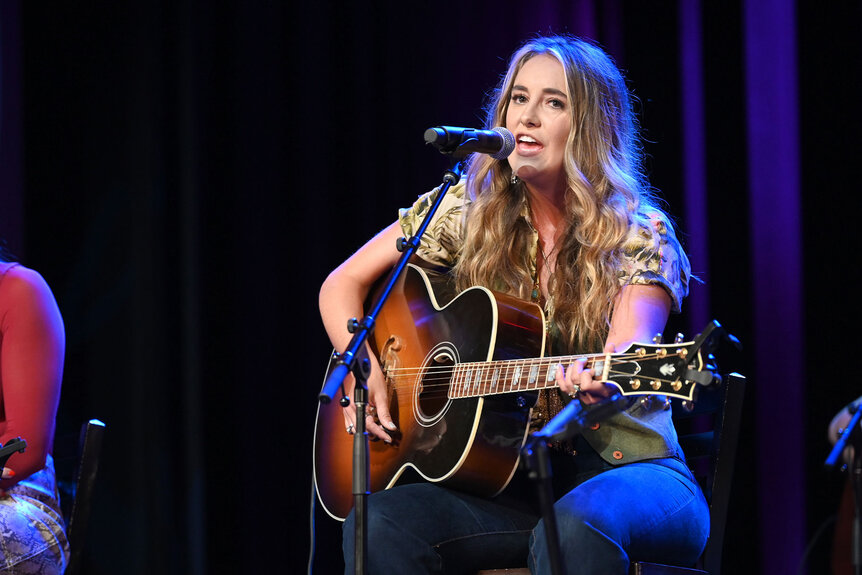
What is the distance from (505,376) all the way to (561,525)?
1.22 ft

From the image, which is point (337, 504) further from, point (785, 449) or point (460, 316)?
point (785, 449)

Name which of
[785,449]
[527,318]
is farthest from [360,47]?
[785,449]

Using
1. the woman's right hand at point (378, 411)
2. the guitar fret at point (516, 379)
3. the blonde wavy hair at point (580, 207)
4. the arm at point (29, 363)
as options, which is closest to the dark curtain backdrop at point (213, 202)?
the blonde wavy hair at point (580, 207)

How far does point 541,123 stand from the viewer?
8.64ft

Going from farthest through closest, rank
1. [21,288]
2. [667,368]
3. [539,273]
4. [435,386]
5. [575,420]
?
1. [21,288]
2. [539,273]
3. [435,386]
4. [667,368]
5. [575,420]

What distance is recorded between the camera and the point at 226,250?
13.0 ft

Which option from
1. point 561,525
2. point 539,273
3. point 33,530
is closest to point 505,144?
point 539,273

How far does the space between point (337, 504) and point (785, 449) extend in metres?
1.37

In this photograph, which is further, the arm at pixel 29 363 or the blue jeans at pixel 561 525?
the arm at pixel 29 363

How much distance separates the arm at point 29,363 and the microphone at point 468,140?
1.36 metres

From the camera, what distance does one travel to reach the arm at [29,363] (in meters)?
2.68

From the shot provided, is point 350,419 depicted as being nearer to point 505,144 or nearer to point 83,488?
point 83,488

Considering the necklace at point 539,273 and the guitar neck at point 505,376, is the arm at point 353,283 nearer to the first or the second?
the necklace at point 539,273

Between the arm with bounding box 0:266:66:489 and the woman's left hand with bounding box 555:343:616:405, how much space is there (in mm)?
1510
